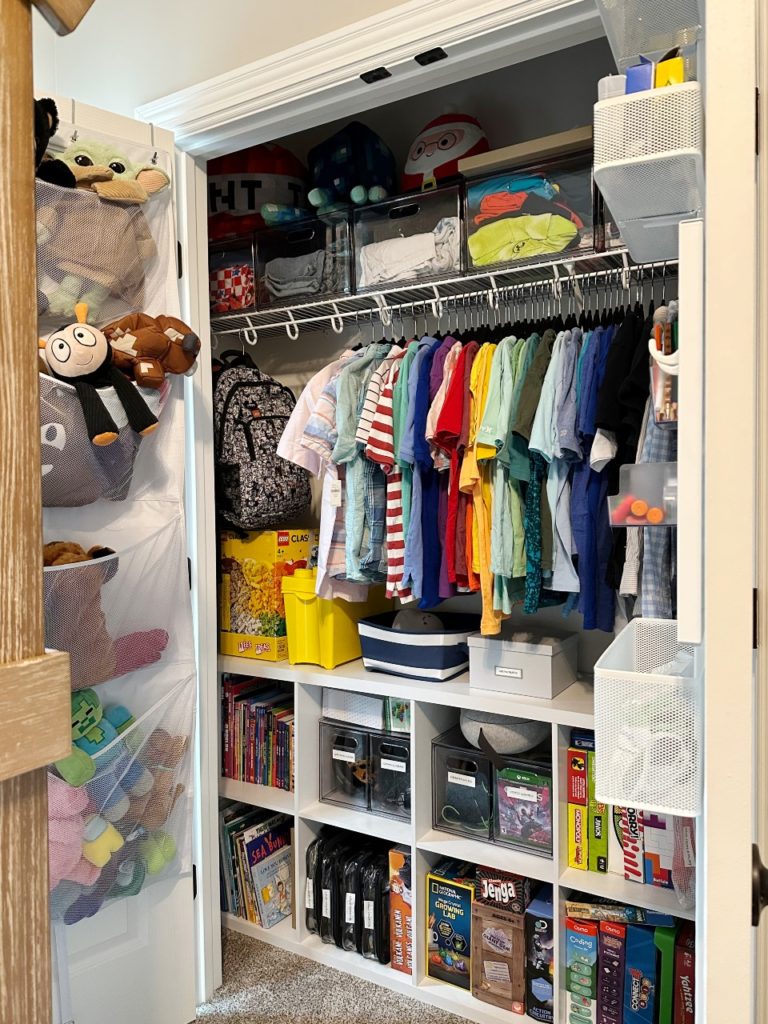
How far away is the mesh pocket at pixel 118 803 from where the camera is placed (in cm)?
171

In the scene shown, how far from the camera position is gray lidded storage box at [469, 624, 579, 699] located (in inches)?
82.1

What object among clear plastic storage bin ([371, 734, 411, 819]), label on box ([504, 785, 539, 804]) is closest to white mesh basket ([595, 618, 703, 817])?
label on box ([504, 785, 539, 804])

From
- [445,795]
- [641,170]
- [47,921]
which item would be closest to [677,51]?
[641,170]

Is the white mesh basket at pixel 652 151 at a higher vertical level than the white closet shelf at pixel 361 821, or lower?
higher

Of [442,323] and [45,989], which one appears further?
[442,323]

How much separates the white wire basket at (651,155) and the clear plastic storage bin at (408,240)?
97 cm

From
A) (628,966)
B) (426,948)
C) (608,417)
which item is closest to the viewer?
(608,417)

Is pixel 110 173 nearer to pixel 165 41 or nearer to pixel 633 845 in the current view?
pixel 165 41

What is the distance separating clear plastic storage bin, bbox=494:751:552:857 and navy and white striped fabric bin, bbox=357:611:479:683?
0.30 meters

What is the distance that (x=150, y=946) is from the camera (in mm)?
2002

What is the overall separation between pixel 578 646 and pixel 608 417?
0.82 metres

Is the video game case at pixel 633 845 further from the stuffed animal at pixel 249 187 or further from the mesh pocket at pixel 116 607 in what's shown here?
the stuffed animal at pixel 249 187

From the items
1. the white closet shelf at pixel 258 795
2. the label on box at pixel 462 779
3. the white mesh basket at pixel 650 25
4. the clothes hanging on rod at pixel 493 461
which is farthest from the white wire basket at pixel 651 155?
the white closet shelf at pixel 258 795

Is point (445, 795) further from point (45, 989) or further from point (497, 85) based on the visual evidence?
point (497, 85)
